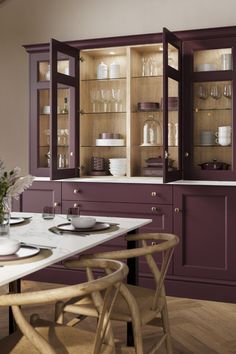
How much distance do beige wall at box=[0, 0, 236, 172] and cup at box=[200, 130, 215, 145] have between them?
3.32 ft

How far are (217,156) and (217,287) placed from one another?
112 cm

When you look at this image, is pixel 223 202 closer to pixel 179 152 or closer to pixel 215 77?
pixel 179 152

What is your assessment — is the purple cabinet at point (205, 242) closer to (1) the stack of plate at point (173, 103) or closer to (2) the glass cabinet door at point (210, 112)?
(2) the glass cabinet door at point (210, 112)

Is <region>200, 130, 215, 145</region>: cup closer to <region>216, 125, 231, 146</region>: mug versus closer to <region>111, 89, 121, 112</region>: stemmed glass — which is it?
<region>216, 125, 231, 146</region>: mug

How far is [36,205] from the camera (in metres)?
4.79

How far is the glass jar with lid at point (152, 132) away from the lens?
15.8 ft

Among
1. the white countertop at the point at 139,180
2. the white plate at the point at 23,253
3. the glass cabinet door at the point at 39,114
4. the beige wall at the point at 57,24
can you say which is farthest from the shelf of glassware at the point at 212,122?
the white plate at the point at 23,253

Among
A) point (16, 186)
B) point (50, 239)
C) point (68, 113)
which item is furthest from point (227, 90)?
point (16, 186)

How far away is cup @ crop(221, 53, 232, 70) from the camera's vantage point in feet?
14.3

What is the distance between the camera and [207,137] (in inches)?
178

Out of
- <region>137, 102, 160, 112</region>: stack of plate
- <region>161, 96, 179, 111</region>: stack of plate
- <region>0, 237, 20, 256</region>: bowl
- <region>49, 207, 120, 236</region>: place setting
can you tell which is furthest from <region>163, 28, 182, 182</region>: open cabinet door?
<region>0, 237, 20, 256</region>: bowl

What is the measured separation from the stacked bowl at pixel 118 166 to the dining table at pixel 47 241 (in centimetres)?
161

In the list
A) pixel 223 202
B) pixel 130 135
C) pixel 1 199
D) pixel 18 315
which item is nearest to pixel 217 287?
pixel 223 202

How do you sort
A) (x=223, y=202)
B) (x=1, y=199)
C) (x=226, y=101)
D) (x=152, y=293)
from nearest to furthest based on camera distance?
(x=1, y=199)
(x=152, y=293)
(x=223, y=202)
(x=226, y=101)
